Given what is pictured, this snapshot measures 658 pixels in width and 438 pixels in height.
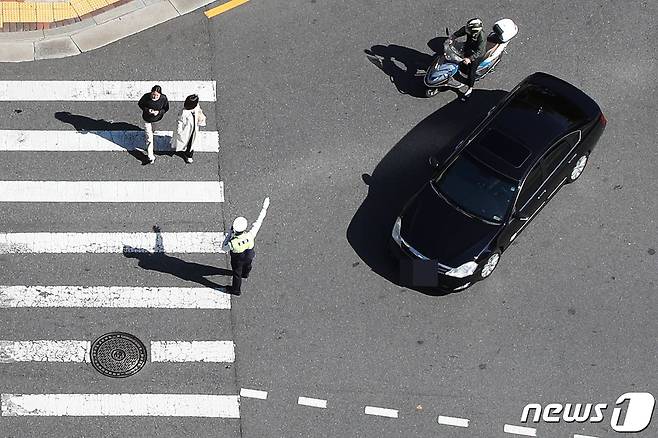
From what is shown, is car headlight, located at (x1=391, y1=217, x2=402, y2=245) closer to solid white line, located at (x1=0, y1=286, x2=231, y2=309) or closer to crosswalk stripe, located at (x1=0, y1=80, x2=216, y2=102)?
solid white line, located at (x1=0, y1=286, x2=231, y2=309)

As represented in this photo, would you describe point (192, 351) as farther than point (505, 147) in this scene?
No

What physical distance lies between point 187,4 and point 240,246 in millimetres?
6005

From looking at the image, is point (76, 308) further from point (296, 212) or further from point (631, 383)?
point (631, 383)

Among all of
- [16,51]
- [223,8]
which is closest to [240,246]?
[223,8]

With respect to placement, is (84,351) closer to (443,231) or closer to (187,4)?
(443,231)

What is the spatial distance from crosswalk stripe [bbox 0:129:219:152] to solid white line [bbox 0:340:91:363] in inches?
139

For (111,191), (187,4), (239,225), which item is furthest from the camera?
(187,4)

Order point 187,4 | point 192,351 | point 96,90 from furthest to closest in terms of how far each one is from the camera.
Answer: point 187,4, point 96,90, point 192,351

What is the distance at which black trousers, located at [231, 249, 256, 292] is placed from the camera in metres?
14.1

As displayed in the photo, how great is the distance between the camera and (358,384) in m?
14.5

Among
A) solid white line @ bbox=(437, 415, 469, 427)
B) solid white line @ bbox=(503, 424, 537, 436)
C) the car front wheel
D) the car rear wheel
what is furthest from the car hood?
solid white line @ bbox=(503, 424, 537, 436)

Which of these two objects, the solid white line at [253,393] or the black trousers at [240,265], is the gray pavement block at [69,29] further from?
the solid white line at [253,393]

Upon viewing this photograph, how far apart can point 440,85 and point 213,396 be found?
6896 millimetres

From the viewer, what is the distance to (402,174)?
53.3ft
